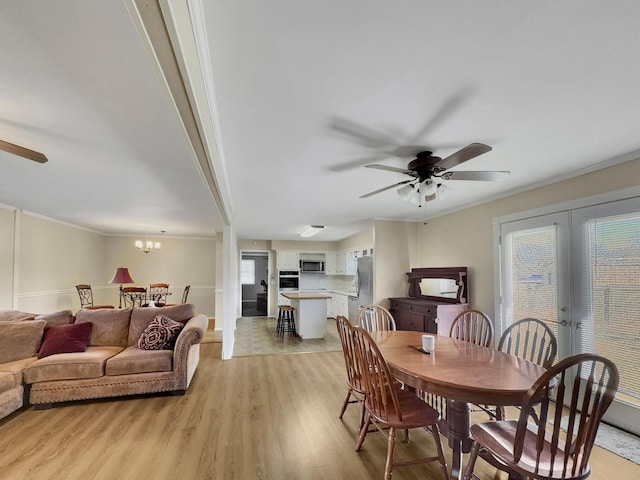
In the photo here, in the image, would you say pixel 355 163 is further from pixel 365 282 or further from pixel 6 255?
pixel 6 255

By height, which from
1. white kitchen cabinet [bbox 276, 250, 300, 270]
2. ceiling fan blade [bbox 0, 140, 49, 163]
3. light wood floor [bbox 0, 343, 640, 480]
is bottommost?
light wood floor [bbox 0, 343, 640, 480]

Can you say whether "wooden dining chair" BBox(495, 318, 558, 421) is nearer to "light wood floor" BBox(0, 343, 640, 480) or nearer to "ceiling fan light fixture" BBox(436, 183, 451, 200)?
"light wood floor" BBox(0, 343, 640, 480)

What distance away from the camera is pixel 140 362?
3381 millimetres

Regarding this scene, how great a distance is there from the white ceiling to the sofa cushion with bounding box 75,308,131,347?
1.74 m

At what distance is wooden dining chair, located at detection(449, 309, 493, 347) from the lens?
2949 mm

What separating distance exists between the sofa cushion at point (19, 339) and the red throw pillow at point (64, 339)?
87 millimetres

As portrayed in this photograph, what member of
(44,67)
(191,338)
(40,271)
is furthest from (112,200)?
(44,67)

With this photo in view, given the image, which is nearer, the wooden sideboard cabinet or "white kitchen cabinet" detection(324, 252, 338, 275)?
the wooden sideboard cabinet

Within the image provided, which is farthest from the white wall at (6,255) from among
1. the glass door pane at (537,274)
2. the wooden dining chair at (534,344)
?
the glass door pane at (537,274)

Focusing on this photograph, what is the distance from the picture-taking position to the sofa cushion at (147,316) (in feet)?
12.9

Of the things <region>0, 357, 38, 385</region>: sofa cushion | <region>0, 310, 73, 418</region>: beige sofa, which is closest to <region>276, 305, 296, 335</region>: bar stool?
<region>0, 310, 73, 418</region>: beige sofa

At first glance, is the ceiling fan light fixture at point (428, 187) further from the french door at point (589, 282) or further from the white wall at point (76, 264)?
the white wall at point (76, 264)

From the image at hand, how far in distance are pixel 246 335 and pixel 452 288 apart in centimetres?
433

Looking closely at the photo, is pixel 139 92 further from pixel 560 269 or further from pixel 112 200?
→ pixel 560 269
